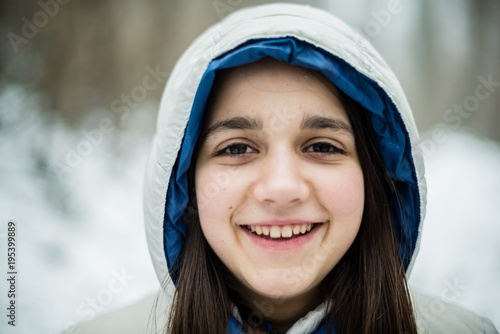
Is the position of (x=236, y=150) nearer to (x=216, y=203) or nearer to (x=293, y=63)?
(x=216, y=203)

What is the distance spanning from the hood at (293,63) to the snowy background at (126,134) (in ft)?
3.60

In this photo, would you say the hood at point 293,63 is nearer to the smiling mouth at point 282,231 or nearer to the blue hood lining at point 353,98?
the blue hood lining at point 353,98

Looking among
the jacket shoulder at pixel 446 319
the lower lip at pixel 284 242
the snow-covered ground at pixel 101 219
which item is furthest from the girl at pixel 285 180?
the snow-covered ground at pixel 101 219

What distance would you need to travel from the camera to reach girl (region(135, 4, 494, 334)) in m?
0.95

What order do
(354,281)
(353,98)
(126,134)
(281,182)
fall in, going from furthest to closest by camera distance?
(126,134) → (354,281) → (353,98) → (281,182)

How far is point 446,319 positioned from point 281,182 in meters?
1.02

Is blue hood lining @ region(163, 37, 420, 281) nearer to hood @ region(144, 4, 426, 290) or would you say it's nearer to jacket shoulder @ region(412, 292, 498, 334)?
hood @ region(144, 4, 426, 290)

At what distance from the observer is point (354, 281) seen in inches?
43.6

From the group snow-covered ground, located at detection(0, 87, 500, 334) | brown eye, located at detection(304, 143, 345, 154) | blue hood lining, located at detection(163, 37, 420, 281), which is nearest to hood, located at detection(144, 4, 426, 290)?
blue hood lining, located at detection(163, 37, 420, 281)

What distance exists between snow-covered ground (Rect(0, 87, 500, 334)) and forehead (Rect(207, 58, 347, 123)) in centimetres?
139

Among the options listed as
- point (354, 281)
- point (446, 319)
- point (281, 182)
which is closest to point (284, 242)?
point (281, 182)

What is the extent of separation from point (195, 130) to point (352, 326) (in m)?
0.68

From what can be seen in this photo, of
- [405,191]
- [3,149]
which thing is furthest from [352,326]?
[3,149]

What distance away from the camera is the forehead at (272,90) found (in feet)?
3.13
